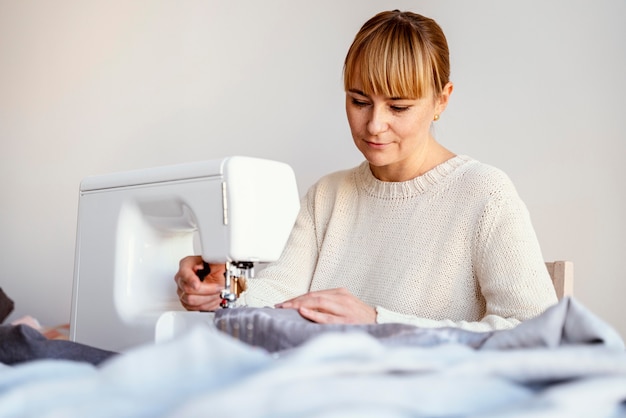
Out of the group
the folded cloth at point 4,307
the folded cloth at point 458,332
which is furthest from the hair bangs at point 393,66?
the folded cloth at point 4,307

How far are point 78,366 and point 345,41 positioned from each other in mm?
2491

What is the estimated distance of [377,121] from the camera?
211cm

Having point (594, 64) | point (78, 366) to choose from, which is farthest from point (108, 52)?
point (78, 366)

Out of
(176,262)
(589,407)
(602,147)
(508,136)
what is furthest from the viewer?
(508,136)

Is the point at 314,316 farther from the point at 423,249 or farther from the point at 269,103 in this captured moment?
the point at 269,103

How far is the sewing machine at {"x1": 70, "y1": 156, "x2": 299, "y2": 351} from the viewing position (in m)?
1.43

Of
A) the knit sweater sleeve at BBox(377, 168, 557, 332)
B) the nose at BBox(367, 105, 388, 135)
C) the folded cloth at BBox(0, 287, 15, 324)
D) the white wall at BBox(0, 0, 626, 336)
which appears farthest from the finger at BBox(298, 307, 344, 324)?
the folded cloth at BBox(0, 287, 15, 324)

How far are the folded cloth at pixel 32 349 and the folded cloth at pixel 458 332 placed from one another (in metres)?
0.19

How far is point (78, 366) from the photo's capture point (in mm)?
701

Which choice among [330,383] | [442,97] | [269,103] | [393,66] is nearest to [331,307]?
[393,66]

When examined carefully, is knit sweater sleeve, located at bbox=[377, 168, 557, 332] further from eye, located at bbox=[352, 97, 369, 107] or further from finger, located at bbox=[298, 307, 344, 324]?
eye, located at bbox=[352, 97, 369, 107]

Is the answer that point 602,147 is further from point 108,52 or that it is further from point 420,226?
point 108,52

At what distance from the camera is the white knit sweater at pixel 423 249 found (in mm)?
1939

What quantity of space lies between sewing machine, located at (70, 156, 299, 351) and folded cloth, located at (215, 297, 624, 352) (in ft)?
1.23
